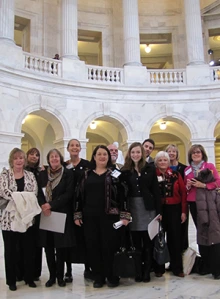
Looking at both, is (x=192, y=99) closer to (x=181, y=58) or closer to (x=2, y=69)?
(x=181, y=58)

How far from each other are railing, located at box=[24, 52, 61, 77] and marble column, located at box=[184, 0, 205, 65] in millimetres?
6894

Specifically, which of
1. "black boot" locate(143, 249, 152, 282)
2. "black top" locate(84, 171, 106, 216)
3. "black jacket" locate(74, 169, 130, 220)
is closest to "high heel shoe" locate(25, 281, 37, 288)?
"black jacket" locate(74, 169, 130, 220)

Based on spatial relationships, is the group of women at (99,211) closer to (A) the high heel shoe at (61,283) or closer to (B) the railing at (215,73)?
(A) the high heel shoe at (61,283)

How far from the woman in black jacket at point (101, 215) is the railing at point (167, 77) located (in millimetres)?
13745

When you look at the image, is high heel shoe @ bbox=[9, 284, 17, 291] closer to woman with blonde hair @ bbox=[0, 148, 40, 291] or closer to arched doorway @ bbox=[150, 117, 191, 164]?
woman with blonde hair @ bbox=[0, 148, 40, 291]

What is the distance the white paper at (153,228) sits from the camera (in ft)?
16.4

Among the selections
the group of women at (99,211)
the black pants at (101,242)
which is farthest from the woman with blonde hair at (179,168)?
the black pants at (101,242)

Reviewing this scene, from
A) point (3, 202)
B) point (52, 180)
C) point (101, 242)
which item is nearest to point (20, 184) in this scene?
point (3, 202)

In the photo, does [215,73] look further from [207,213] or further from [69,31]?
[207,213]

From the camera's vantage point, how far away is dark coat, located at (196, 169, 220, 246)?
17.3 feet

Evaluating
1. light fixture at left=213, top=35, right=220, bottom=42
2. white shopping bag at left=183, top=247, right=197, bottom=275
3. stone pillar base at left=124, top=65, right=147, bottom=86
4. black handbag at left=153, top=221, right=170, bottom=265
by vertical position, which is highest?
light fixture at left=213, top=35, right=220, bottom=42

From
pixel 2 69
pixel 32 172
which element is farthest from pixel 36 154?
pixel 2 69

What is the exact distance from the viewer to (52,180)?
514 cm

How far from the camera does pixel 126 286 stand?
495 centimetres
